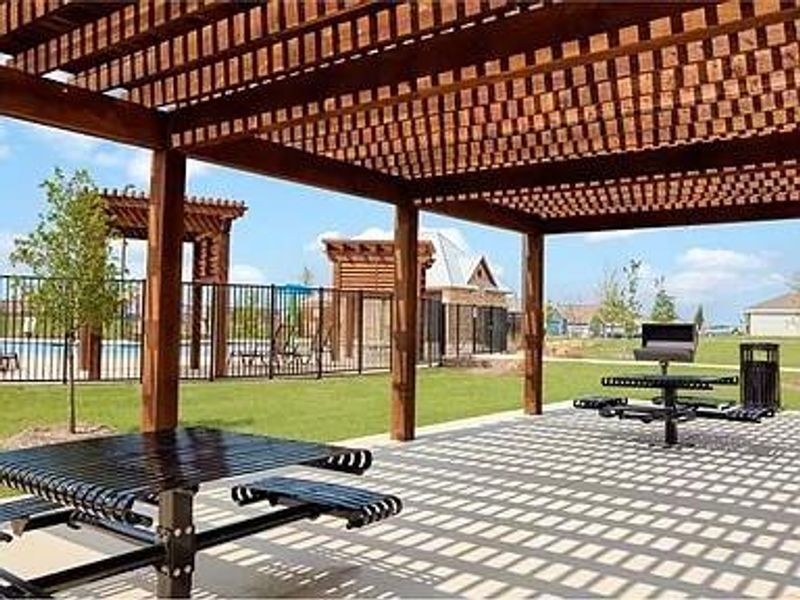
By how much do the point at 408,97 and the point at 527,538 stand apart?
8.17ft

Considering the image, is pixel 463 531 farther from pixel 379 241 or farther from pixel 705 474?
pixel 379 241

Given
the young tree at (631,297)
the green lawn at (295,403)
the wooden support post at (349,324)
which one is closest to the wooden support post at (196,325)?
the green lawn at (295,403)

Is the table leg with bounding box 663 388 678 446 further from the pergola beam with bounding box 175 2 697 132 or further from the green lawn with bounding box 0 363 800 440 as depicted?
the pergola beam with bounding box 175 2 697 132

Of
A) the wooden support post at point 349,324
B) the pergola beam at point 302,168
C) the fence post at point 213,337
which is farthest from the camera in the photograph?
the wooden support post at point 349,324

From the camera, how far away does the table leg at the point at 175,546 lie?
304 cm

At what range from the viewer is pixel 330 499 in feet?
12.0

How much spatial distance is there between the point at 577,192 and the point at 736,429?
11.8 feet

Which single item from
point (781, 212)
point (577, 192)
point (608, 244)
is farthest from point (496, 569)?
point (608, 244)

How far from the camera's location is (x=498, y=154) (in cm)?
670

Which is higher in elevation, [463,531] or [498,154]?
[498,154]

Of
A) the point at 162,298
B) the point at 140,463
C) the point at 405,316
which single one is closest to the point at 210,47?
the point at 162,298

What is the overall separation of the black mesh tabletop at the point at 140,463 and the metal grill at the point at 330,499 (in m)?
0.16

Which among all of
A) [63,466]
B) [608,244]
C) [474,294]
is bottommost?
[63,466]

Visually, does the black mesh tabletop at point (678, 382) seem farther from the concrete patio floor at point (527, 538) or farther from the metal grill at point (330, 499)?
the metal grill at point (330, 499)
